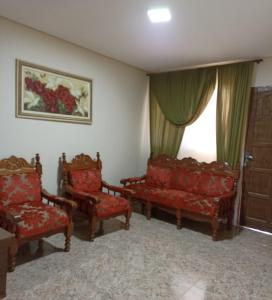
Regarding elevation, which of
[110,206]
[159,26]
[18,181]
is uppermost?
[159,26]

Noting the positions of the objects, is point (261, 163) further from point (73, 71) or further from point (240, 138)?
point (73, 71)

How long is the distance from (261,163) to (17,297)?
332 centimetres

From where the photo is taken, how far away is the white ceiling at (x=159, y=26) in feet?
7.95

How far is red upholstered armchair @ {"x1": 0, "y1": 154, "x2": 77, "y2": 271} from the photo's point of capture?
240 cm

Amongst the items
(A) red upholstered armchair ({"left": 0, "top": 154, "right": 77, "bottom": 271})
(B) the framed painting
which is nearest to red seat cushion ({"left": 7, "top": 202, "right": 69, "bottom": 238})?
(A) red upholstered armchair ({"left": 0, "top": 154, "right": 77, "bottom": 271})

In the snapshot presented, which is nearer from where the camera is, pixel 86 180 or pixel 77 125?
pixel 86 180

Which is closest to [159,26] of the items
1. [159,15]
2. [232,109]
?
[159,15]

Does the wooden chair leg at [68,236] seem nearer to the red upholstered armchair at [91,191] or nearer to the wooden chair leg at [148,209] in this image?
the red upholstered armchair at [91,191]

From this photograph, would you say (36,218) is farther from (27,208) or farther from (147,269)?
(147,269)

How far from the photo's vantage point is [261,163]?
3711 millimetres

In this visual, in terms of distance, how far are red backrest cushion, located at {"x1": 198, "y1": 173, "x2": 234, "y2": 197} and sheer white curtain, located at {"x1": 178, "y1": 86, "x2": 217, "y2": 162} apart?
0.46 m

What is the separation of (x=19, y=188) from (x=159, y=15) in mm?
2340

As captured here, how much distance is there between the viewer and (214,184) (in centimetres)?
374

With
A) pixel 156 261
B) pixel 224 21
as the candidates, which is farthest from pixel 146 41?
pixel 156 261
